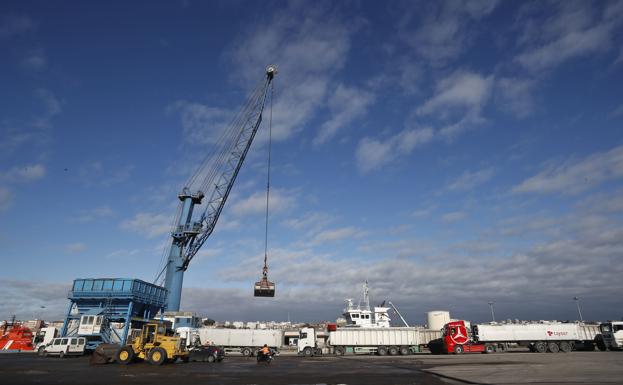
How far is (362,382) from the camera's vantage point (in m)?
17.6

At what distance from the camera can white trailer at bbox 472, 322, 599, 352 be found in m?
43.7

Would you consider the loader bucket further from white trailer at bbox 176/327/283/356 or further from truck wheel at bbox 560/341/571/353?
truck wheel at bbox 560/341/571/353

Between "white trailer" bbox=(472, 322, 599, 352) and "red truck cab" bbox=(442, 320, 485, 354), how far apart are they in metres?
1.64

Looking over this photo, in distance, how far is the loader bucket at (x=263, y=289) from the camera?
52.4 meters

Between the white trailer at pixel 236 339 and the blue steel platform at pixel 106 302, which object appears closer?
the blue steel platform at pixel 106 302

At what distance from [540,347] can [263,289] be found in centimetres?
3506

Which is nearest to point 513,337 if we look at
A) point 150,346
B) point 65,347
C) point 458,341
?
point 458,341

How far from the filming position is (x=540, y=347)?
43469 millimetres

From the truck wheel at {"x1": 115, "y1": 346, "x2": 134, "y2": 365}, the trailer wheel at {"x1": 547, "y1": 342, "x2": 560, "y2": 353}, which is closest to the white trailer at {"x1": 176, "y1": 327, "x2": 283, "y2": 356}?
the truck wheel at {"x1": 115, "y1": 346, "x2": 134, "y2": 365}

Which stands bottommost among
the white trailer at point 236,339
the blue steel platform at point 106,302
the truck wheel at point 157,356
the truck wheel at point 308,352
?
the truck wheel at point 308,352

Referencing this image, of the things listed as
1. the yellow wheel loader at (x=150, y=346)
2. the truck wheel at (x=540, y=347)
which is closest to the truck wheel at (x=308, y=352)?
the yellow wheel loader at (x=150, y=346)

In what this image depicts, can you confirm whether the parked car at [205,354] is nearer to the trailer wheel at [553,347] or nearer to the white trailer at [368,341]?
the white trailer at [368,341]

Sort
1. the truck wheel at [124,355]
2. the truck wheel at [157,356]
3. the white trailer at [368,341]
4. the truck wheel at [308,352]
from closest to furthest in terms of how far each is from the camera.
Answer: the truck wheel at [157,356]
the truck wheel at [124,355]
the truck wheel at [308,352]
the white trailer at [368,341]

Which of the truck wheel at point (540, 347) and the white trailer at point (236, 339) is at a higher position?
the white trailer at point (236, 339)
